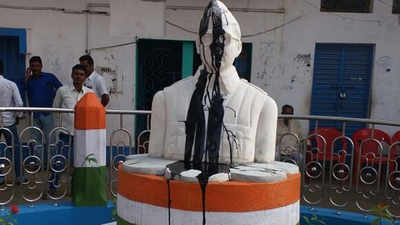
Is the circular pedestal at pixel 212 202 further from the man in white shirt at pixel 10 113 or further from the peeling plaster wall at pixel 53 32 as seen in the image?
the peeling plaster wall at pixel 53 32

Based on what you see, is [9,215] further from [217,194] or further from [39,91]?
[217,194]

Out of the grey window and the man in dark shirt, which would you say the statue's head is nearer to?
Result: the man in dark shirt

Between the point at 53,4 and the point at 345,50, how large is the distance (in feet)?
16.3

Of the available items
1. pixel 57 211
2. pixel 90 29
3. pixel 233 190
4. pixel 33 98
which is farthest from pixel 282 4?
pixel 233 190

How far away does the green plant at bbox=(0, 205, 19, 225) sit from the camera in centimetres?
415

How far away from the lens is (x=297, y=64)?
7.55 m

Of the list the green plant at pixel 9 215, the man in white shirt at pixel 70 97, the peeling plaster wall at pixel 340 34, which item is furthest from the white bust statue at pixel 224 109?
the peeling plaster wall at pixel 340 34

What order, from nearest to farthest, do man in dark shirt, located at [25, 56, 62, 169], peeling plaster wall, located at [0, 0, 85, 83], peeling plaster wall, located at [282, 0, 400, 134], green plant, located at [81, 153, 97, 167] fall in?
green plant, located at [81, 153, 97, 167], man in dark shirt, located at [25, 56, 62, 169], peeling plaster wall, located at [0, 0, 85, 83], peeling plaster wall, located at [282, 0, 400, 134]

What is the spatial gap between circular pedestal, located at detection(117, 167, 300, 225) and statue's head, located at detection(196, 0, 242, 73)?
830 millimetres

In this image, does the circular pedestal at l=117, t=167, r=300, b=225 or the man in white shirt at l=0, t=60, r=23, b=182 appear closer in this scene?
the circular pedestal at l=117, t=167, r=300, b=225

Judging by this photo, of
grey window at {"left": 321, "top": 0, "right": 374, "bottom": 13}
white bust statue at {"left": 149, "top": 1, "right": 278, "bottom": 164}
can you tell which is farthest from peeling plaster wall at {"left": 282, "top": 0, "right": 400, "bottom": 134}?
white bust statue at {"left": 149, "top": 1, "right": 278, "bottom": 164}

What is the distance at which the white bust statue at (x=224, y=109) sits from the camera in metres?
2.89

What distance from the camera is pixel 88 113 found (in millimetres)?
4430

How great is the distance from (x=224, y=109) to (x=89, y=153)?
2150 mm
